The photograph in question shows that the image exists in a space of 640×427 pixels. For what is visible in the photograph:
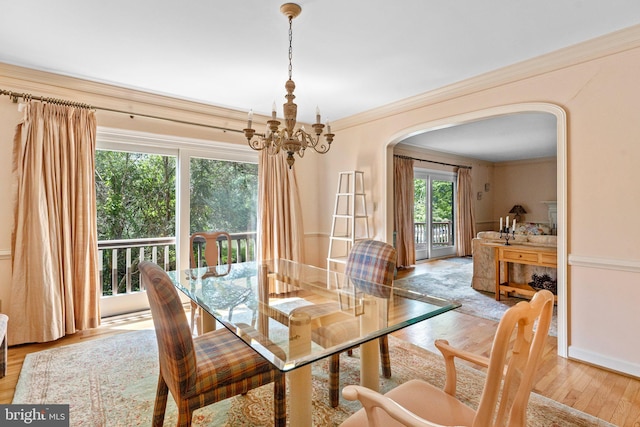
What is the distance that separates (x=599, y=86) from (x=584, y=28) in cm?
45

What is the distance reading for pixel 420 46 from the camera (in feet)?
7.91

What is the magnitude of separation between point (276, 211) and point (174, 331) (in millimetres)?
2910

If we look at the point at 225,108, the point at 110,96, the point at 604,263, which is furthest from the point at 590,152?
the point at 110,96

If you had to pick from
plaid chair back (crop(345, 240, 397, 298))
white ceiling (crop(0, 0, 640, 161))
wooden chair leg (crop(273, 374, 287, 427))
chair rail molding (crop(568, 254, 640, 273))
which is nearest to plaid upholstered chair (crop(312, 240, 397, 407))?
plaid chair back (crop(345, 240, 397, 298))

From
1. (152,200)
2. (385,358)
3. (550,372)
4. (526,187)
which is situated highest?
(526,187)

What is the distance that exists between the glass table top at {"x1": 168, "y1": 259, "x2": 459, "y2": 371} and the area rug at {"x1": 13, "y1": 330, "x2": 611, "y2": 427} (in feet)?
1.98

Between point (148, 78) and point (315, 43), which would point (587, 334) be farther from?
point (148, 78)

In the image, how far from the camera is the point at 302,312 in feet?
6.08

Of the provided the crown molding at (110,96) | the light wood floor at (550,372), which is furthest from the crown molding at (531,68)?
the light wood floor at (550,372)

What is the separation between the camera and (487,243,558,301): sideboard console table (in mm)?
3638

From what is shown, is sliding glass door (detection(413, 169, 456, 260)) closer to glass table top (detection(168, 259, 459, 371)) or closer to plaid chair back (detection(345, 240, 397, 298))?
plaid chair back (detection(345, 240, 397, 298))

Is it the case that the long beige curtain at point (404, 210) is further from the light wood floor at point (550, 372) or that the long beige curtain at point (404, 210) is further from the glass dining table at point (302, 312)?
the glass dining table at point (302, 312)

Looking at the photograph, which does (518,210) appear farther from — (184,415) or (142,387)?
(184,415)

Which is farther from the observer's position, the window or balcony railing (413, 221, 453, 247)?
balcony railing (413, 221, 453, 247)
